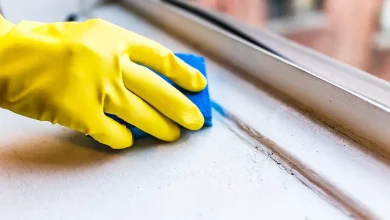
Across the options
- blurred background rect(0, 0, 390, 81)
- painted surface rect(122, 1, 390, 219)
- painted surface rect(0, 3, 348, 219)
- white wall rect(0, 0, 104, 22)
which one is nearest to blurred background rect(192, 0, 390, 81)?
blurred background rect(0, 0, 390, 81)

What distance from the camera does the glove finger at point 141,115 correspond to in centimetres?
46

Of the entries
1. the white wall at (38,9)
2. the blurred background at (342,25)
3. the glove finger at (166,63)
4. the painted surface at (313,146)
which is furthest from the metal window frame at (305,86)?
the blurred background at (342,25)

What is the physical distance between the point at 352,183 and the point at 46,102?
1.02 feet

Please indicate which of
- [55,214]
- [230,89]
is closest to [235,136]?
[230,89]

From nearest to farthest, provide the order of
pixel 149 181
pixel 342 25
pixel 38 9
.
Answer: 1. pixel 149 181
2. pixel 38 9
3. pixel 342 25

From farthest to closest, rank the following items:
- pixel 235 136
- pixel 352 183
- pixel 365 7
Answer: pixel 365 7 → pixel 235 136 → pixel 352 183

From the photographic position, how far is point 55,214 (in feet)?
1.34

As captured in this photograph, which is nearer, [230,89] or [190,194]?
[190,194]

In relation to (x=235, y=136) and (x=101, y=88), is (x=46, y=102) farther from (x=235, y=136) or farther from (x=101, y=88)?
(x=235, y=136)

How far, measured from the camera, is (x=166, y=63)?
50cm

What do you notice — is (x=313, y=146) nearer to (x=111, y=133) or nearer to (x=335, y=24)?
(x=111, y=133)

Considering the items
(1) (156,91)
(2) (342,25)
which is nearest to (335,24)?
(2) (342,25)

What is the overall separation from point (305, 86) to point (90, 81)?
25 centimetres

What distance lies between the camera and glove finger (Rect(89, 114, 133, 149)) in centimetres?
46
